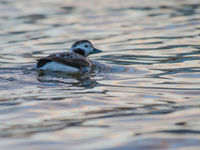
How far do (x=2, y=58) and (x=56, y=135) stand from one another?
21.2 ft

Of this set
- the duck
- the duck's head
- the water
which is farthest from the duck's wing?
the duck's head

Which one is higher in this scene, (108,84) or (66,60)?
(66,60)

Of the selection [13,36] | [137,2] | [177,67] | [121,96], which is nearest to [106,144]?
[121,96]

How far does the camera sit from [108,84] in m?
8.31

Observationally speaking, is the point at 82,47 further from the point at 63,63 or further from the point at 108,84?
the point at 108,84

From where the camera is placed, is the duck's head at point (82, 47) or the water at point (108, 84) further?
the duck's head at point (82, 47)

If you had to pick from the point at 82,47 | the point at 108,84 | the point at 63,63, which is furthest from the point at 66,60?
the point at 82,47

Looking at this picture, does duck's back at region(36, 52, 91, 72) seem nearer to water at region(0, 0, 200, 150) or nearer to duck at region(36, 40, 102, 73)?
duck at region(36, 40, 102, 73)

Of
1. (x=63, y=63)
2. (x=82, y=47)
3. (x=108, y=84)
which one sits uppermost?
(x=82, y=47)

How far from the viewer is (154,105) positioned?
21.5 ft

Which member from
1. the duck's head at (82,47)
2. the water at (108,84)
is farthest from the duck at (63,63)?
the duck's head at (82,47)

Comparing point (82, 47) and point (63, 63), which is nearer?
point (63, 63)

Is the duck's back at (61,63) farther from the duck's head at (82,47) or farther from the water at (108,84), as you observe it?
the duck's head at (82,47)

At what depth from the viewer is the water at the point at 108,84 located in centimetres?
514
